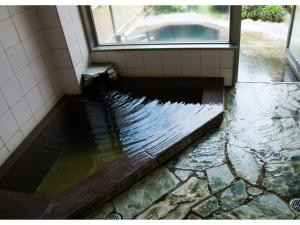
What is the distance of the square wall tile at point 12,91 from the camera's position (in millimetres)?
2613

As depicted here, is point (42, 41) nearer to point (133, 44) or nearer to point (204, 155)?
point (133, 44)

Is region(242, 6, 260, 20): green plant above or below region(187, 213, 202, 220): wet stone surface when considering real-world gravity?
above

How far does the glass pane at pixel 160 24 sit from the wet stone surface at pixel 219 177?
185 centimetres

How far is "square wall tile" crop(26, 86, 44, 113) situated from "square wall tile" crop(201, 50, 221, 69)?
6.86 ft

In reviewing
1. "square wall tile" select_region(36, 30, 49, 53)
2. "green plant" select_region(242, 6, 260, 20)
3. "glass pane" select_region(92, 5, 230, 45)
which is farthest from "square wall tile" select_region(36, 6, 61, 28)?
"green plant" select_region(242, 6, 260, 20)

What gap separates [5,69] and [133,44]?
171cm

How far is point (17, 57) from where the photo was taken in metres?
2.79

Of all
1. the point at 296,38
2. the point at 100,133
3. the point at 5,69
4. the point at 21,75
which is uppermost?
the point at 5,69

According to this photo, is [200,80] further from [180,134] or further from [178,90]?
[180,134]

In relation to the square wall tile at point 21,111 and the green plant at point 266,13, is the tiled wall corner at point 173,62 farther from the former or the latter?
the green plant at point 266,13

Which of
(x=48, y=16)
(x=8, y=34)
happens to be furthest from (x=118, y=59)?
(x=8, y=34)

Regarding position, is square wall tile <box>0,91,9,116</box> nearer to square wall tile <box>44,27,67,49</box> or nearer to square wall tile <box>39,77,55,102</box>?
square wall tile <box>39,77,55,102</box>

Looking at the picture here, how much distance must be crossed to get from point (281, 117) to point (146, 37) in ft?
6.66

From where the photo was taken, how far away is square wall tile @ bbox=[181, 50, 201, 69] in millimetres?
3471
